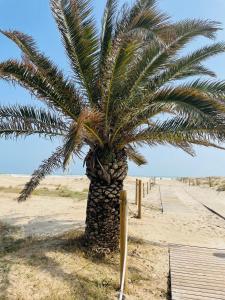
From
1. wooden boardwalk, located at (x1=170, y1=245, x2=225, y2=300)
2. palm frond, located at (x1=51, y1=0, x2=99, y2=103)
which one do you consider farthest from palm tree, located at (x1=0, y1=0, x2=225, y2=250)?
wooden boardwalk, located at (x1=170, y1=245, x2=225, y2=300)

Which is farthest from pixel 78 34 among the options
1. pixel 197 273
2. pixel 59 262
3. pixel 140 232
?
pixel 140 232

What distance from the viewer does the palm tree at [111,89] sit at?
6922 millimetres

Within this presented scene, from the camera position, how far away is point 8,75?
6895mm

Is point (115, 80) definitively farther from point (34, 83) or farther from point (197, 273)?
point (197, 273)

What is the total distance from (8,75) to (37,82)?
567 mm

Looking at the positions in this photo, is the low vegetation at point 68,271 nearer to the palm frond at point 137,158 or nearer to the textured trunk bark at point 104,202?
the textured trunk bark at point 104,202

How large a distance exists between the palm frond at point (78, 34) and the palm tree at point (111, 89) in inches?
0.7

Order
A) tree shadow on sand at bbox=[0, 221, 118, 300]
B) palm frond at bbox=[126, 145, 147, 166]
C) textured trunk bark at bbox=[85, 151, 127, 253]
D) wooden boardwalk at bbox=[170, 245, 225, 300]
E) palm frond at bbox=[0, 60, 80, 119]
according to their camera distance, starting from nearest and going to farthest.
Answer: wooden boardwalk at bbox=[170, 245, 225, 300], tree shadow on sand at bbox=[0, 221, 118, 300], palm frond at bbox=[0, 60, 80, 119], textured trunk bark at bbox=[85, 151, 127, 253], palm frond at bbox=[126, 145, 147, 166]

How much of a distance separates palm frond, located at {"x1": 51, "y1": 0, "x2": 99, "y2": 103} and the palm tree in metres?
0.02

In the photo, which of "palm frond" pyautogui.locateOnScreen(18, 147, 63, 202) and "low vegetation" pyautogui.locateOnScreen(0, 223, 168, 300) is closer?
"low vegetation" pyautogui.locateOnScreen(0, 223, 168, 300)

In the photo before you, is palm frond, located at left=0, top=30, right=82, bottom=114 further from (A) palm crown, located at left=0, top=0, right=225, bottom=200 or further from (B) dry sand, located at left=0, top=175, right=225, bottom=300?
(B) dry sand, located at left=0, top=175, right=225, bottom=300

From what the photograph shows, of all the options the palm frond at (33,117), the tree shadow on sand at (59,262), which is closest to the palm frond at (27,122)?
the palm frond at (33,117)

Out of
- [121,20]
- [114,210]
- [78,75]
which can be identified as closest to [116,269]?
[114,210]

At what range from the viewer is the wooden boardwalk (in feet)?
19.6
